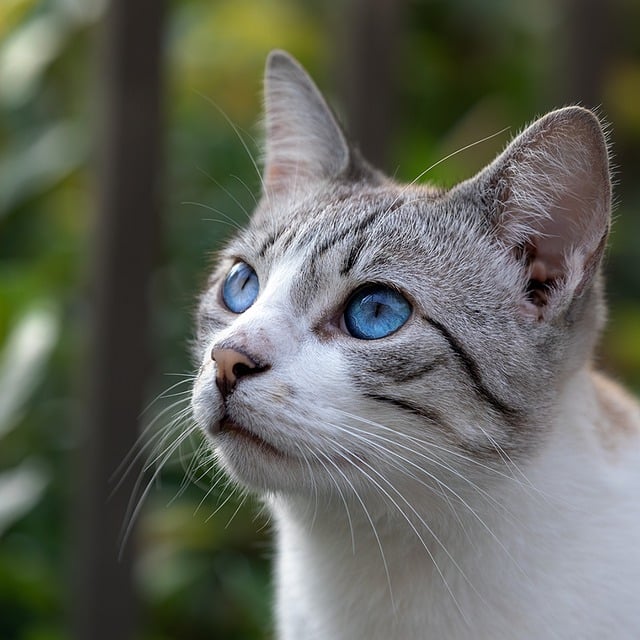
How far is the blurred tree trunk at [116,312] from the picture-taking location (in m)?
2.69

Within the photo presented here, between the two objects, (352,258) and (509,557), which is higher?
(352,258)

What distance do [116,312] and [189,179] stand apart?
4.95ft

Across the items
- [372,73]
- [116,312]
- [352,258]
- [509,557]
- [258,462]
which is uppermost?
[372,73]

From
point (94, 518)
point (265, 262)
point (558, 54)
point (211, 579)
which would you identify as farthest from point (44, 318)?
point (558, 54)

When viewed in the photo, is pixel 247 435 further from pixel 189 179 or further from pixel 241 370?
pixel 189 179

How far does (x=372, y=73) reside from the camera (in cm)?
344

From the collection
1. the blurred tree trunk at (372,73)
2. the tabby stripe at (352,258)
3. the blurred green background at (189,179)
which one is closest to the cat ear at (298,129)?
the blurred green background at (189,179)

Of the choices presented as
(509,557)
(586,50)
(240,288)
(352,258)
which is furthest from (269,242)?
(586,50)

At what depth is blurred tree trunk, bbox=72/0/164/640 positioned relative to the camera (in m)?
2.69

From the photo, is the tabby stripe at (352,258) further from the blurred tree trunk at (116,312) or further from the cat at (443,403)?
the blurred tree trunk at (116,312)

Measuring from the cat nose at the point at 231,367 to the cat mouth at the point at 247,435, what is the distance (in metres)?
0.05

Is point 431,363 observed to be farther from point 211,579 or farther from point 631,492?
point 211,579

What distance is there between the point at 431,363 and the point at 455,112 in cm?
334

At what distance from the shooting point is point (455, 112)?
485cm
